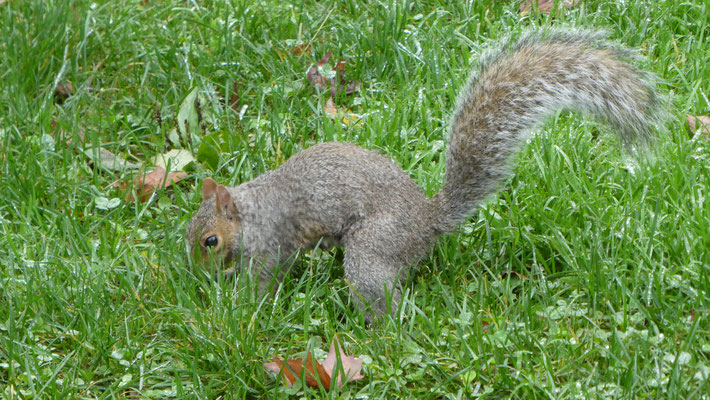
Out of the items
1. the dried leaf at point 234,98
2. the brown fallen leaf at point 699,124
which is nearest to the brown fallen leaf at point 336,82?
the dried leaf at point 234,98

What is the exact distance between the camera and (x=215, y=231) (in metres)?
3.04

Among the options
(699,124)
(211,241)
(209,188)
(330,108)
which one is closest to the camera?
(211,241)

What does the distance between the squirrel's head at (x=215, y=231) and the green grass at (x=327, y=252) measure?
9 centimetres

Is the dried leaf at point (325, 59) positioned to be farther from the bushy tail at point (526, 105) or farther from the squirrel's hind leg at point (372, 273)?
the squirrel's hind leg at point (372, 273)

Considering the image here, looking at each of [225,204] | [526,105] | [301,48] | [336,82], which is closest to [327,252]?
[225,204]

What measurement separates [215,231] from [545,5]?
209 centimetres

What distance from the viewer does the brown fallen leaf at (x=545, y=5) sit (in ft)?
13.8

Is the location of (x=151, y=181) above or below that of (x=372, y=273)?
below

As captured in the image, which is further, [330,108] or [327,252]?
[330,108]

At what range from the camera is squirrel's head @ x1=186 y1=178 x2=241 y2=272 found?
9.94ft

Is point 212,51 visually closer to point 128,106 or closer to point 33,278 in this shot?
point 128,106

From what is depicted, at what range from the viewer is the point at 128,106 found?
418 cm

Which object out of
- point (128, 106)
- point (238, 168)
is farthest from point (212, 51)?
point (238, 168)

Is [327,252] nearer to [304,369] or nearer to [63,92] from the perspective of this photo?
[304,369]
